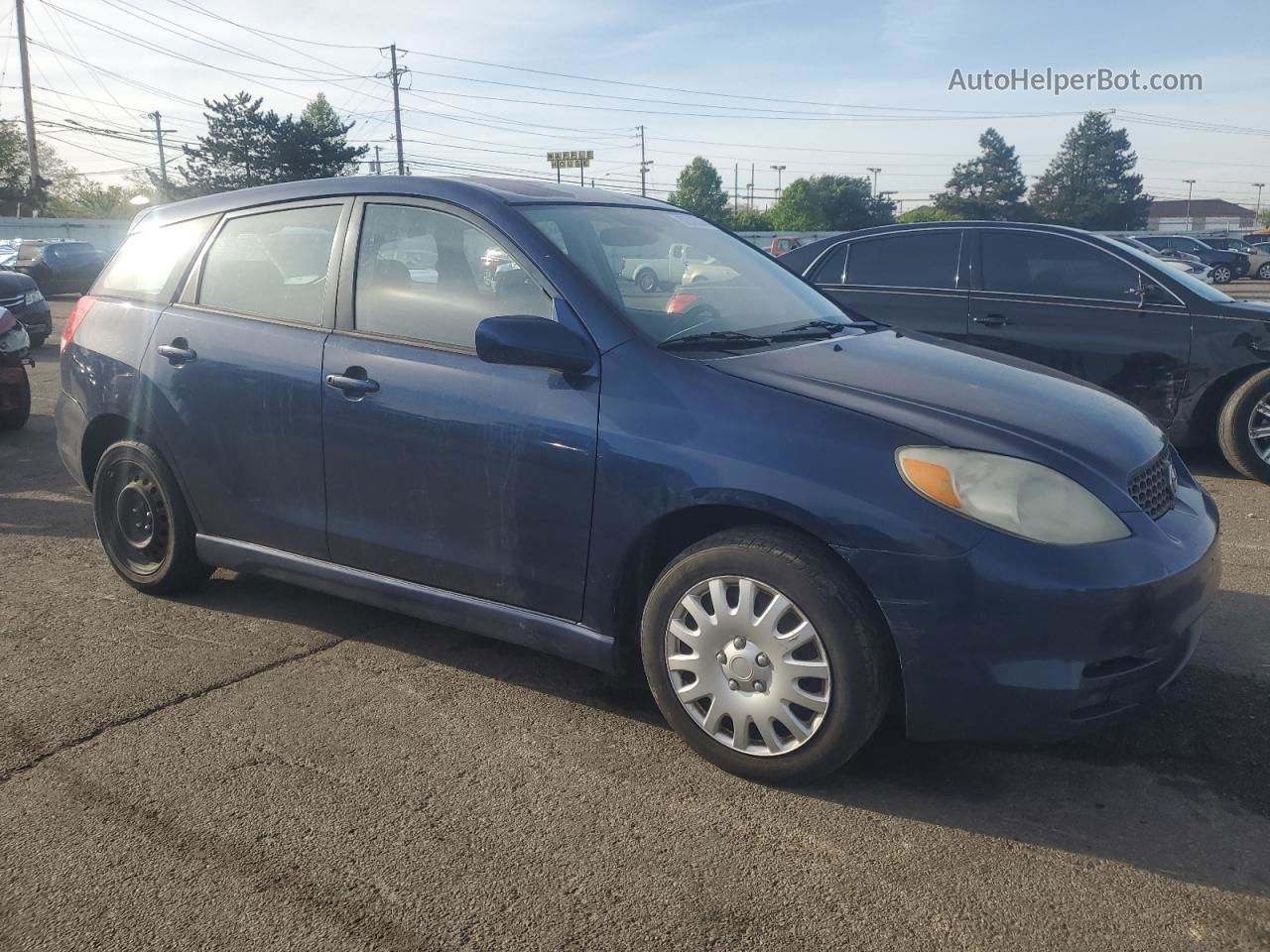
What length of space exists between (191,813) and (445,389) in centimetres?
144

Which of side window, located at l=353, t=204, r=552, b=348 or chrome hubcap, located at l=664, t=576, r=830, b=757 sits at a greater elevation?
side window, located at l=353, t=204, r=552, b=348

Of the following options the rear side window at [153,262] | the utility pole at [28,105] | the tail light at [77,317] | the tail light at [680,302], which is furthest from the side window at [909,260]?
the utility pole at [28,105]

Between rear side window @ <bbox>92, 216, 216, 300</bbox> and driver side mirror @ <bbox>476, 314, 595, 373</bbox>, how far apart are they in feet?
6.18

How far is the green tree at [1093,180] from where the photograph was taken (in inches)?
3799

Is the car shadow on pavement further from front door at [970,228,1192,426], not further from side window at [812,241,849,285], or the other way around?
side window at [812,241,849,285]

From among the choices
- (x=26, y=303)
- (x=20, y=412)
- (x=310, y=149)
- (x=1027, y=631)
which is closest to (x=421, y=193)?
(x=1027, y=631)

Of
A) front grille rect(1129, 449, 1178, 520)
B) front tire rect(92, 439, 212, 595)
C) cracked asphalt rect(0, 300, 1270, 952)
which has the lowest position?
cracked asphalt rect(0, 300, 1270, 952)

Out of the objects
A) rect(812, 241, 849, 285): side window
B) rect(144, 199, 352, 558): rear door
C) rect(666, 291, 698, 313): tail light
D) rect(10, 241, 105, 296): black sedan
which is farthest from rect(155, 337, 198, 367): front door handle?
rect(10, 241, 105, 296): black sedan

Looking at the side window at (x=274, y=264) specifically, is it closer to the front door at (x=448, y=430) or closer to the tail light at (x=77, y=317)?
the front door at (x=448, y=430)

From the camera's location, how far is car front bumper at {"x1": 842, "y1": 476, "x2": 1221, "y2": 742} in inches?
106

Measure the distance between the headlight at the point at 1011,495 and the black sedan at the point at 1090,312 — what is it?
4113 millimetres

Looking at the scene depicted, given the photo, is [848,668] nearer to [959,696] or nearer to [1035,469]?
[959,696]

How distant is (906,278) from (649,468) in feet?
17.0

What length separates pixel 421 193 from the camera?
12.4 ft
